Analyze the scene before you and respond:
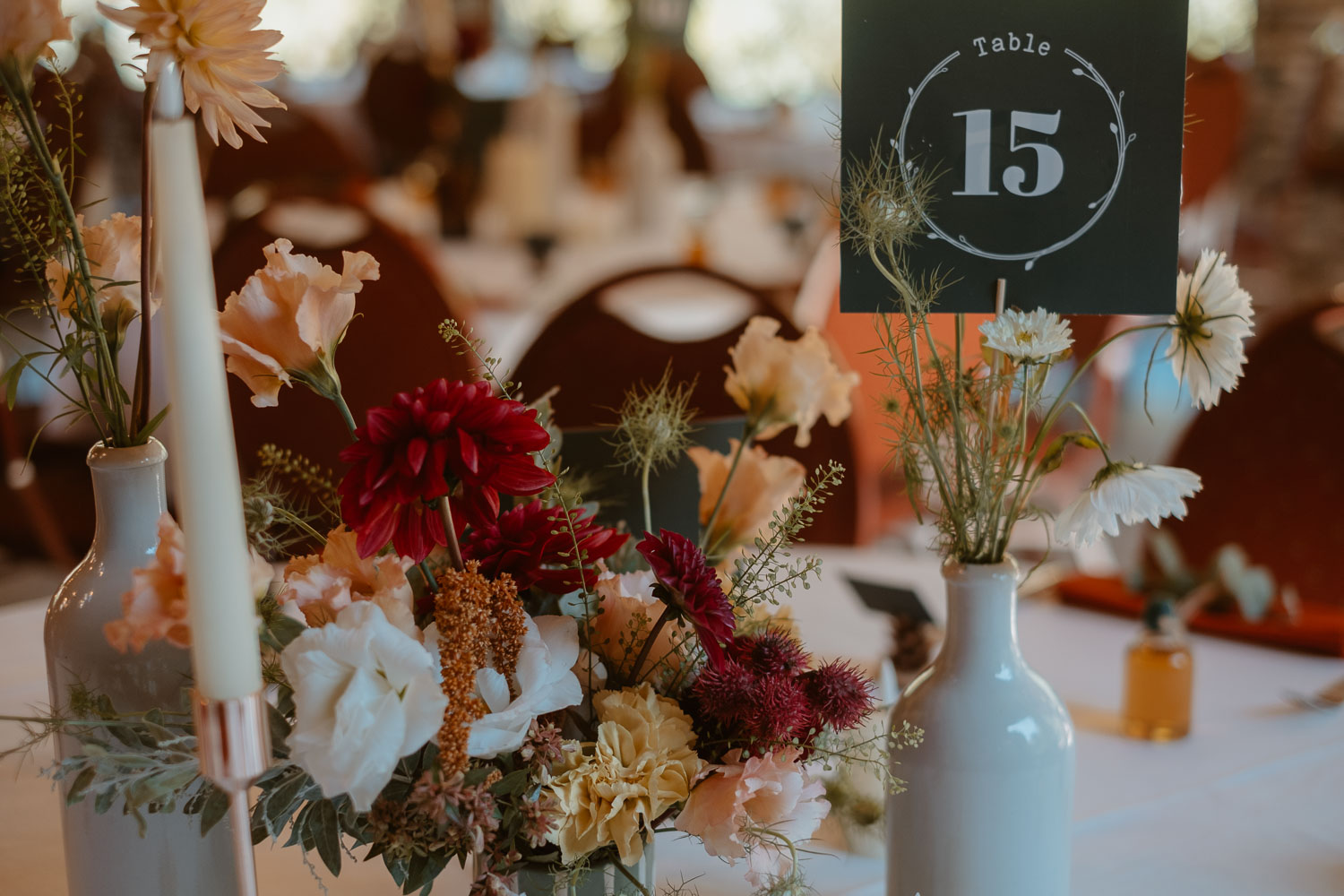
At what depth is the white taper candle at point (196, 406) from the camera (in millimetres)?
328

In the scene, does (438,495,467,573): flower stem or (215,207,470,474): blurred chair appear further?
(215,207,470,474): blurred chair

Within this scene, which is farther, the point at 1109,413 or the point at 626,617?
the point at 1109,413

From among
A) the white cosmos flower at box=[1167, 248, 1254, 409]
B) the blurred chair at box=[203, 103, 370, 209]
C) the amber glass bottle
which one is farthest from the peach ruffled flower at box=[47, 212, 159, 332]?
the blurred chair at box=[203, 103, 370, 209]

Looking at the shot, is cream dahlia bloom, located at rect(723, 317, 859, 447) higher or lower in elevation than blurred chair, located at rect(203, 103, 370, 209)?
lower

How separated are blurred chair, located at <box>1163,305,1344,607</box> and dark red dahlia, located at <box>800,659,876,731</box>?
3.88ft

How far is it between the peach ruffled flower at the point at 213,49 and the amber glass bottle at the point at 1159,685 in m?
0.75

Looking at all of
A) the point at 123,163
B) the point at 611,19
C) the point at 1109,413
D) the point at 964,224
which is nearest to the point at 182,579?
the point at 964,224

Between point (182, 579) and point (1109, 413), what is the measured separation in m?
3.49

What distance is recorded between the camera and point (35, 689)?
38.9 inches

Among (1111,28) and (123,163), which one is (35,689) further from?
(123,163)

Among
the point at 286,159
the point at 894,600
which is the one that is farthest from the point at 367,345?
the point at 286,159

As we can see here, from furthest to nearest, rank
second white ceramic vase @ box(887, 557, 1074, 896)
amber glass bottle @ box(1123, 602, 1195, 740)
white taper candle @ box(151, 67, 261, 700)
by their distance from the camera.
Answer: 1. amber glass bottle @ box(1123, 602, 1195, 740)
2. second white ceramic vase @ box(887, 557, 1074, 896)
3. white taper candle @ box(151, 67, 261, 700)

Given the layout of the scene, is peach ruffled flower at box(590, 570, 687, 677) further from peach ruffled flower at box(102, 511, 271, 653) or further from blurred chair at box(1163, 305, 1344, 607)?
blurred chair at box(1163, 305, 1344, 607)

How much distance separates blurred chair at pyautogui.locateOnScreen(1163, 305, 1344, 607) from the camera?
144 centimetres
